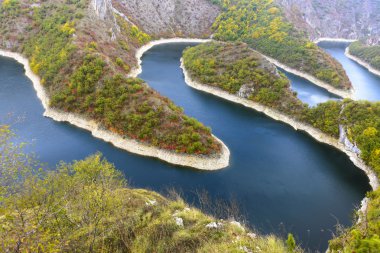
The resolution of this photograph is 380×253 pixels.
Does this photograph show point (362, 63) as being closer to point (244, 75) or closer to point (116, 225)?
point (244, 75)

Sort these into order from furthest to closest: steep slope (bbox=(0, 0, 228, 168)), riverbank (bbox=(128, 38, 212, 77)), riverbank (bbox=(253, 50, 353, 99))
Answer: riverbank (bbox=(253, 50, 353, 99)) < riverbank (bbox=(128, 38, 212, 77)) < steep slope (bbox=(0, 0, 228, 168))

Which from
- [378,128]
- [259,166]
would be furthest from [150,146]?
[378,128]

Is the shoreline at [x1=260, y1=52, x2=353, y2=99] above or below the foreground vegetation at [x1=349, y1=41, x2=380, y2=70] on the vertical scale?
below

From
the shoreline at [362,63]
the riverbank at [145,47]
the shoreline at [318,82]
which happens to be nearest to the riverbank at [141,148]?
the riverbank at [145,47]

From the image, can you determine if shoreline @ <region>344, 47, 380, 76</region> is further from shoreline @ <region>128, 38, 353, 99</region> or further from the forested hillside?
the forested hillside

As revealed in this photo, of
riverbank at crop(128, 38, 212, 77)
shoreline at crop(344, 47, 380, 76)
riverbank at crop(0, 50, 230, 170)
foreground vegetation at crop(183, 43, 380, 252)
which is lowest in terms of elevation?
riverbank at crop(0, 50, 230, 170)

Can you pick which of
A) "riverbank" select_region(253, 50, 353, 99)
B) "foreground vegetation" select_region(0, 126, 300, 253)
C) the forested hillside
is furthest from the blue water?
"foreground vegetation" select_region(0, 126, 300, 253)

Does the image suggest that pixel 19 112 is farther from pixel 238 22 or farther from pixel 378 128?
pixel 238 22
